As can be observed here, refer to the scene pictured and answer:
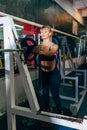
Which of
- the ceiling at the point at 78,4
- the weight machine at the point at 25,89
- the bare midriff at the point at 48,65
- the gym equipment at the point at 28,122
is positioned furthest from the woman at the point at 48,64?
the ceiling at the point at 78,4

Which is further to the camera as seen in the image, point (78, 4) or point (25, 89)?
point (78, 4)

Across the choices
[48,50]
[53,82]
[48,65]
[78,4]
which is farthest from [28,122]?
[78,4]

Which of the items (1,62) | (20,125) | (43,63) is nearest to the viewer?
(43,63)

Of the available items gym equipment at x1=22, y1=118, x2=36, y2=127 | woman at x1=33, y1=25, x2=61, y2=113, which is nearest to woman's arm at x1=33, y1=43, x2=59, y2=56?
woman at x1=33, y1=25, x2=61, y2=113

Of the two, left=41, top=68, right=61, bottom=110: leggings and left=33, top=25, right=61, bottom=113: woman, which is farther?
left=41, top=68, right=61, bottom=110: leggings

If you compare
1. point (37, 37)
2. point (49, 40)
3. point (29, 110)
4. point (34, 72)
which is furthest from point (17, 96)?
point (29, 110)

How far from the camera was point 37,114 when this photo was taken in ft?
4.97

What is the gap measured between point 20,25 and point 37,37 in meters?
0.60

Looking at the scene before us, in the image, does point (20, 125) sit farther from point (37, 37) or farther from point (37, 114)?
point (37, 37)

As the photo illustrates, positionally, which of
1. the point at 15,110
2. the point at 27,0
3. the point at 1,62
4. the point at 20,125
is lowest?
the point at 20,125

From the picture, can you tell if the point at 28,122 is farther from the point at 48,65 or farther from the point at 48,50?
the point at 48,50

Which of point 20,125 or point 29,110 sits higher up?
point 29,110

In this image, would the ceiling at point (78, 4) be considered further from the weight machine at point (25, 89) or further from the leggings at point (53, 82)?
the weight machine at point (25, 89)

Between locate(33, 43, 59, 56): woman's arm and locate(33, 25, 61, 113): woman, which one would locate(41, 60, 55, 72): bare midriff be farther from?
locate(33, 43, 59, 56): woman's arm
